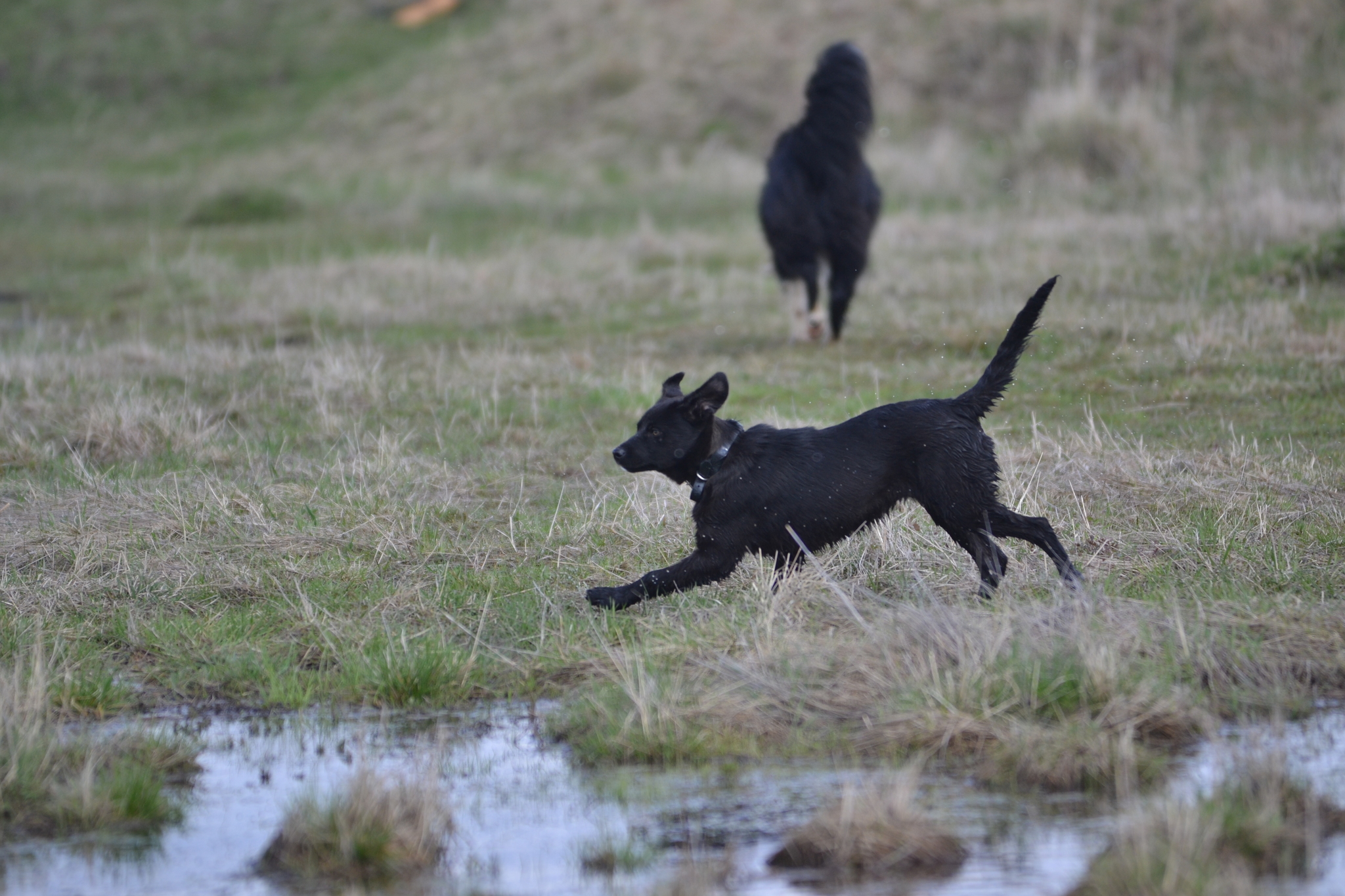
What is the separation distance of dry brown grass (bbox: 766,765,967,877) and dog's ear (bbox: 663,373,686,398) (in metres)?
2.55

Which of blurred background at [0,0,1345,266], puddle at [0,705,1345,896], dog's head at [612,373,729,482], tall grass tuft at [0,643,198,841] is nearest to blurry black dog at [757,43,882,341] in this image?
blurred background at [0,0,1345,266]

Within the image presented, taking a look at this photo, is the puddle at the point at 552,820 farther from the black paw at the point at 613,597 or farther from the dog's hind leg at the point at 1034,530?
the dog's hind leg at the point at 1034,530

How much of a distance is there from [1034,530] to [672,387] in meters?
1.60

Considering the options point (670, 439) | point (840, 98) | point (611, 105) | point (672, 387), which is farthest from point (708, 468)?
→ point (611, 105)

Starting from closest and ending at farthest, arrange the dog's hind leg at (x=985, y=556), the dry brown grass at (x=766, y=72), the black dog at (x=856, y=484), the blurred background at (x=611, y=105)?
1. the black dog at (x=856, y=484)
2. the dog's hind leg at (x=985, y=556)
3. the blurred background at (x=611, y=105)
4. the dry brown grass at (x=766, y=72)

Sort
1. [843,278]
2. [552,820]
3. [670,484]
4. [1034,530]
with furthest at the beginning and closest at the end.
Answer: [843,278]
[670,484]
[1034,530]
[552,820]

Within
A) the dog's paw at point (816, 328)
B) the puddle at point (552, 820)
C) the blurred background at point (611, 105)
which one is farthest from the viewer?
the blurred background at point (611, 105)

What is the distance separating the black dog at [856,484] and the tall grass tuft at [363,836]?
192cm

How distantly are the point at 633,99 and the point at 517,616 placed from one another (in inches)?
940

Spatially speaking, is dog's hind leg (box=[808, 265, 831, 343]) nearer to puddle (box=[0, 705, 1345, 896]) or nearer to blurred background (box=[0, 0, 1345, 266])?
blurred background (box=[0, 0, 1345, 266])

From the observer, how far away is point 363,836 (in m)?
3.67

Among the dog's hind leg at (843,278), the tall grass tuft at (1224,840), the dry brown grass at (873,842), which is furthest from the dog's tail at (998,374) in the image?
the dog's hind leg at (843,278)

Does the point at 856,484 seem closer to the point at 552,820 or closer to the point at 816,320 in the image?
the point at 552,820

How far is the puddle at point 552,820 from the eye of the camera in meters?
3.56
